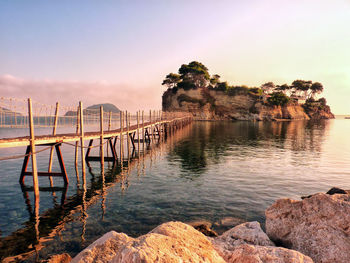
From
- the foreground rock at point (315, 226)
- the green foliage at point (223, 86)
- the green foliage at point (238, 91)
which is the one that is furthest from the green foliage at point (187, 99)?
the foreground rock at point (315, 226)

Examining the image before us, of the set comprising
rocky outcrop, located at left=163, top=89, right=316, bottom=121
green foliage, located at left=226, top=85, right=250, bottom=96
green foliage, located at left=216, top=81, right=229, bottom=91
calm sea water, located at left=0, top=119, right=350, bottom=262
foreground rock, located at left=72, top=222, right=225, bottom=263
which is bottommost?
calm sea water, located at left=0, top=119, right=350, bottom=262

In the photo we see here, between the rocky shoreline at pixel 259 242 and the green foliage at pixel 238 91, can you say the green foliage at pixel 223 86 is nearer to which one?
the green foliage at pixel 238 91

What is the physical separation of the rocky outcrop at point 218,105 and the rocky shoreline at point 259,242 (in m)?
92.9

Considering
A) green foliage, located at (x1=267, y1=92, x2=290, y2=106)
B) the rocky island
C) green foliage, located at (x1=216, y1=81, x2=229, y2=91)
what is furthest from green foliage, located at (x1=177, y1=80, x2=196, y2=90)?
green foliage, located at (x1=267, y1=92, x2=290, y2=106)

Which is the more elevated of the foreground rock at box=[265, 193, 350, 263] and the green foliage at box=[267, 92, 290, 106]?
the green foliage at box=[267, 92, 290, 106]

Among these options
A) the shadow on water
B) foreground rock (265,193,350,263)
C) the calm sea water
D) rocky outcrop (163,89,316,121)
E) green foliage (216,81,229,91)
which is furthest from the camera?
green foliage (216,81,229,91)

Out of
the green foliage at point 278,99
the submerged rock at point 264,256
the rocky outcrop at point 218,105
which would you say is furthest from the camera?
the green foliage at point 278,99

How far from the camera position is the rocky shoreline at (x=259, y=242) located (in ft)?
10.3

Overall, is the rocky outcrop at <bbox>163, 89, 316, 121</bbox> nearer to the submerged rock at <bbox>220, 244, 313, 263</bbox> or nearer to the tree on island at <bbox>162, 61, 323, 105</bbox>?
the tree on island at <bbox>162, 61, 323, 105</bbox>

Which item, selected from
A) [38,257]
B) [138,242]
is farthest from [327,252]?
[38,257]

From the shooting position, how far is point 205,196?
12.4 metres

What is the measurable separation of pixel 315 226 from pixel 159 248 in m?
4.51

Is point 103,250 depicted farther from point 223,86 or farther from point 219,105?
point 223,86

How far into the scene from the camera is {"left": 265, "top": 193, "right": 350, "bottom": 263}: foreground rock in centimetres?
513
